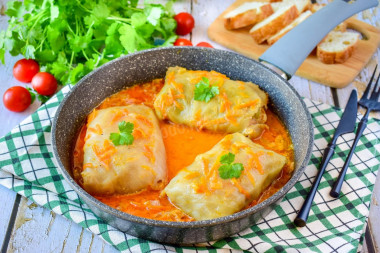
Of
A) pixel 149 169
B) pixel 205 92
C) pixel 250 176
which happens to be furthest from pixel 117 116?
pixel 250 176

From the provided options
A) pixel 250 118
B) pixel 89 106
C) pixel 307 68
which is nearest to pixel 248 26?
pixel 307 68

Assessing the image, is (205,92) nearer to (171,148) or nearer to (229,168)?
(171,148)

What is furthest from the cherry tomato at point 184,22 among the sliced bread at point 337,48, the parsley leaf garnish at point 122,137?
the parsley leaf garnish at point 122,137

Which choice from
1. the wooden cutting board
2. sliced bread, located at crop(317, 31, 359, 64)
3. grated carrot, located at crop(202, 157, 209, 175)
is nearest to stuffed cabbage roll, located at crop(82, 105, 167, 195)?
grated carrot, located at crop(202, 157, 209, 175)

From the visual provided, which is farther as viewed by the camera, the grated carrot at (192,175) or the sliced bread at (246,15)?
the sliced bread at (246,15)

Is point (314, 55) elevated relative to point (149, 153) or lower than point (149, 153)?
lower

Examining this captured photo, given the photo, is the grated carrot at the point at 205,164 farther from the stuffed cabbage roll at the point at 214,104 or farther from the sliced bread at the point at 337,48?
the sliced bread at the point at 337,48

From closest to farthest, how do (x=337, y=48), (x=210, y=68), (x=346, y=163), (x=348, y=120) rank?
(x=346, y=163) → (x=348, y=120) → (x=210, y=68) → (x=337, y=48)
